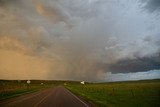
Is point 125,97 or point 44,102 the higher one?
point 125,97

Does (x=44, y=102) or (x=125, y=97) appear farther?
(x=125, y=97)

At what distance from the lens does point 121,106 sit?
74.4 ft

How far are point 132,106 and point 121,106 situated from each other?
1042mm

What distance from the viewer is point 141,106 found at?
22.4 metres

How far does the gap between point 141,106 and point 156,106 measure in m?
1.36

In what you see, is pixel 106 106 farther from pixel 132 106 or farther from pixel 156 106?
pixel 156 106

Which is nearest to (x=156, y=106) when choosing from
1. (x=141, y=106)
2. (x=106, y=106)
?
(x=141, y=106)

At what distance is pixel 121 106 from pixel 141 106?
188cm

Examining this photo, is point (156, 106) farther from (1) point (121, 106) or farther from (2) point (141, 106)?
(1) point (121, 106)

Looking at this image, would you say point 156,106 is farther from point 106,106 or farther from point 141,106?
point 106,106

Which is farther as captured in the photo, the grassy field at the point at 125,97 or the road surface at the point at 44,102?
the grassy field at the point at 125,97

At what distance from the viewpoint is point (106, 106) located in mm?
22812

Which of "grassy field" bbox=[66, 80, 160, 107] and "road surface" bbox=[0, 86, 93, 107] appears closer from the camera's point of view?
"road surface" bbox=[0, 86, 93, 107]

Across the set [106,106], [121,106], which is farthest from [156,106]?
[106,106]
